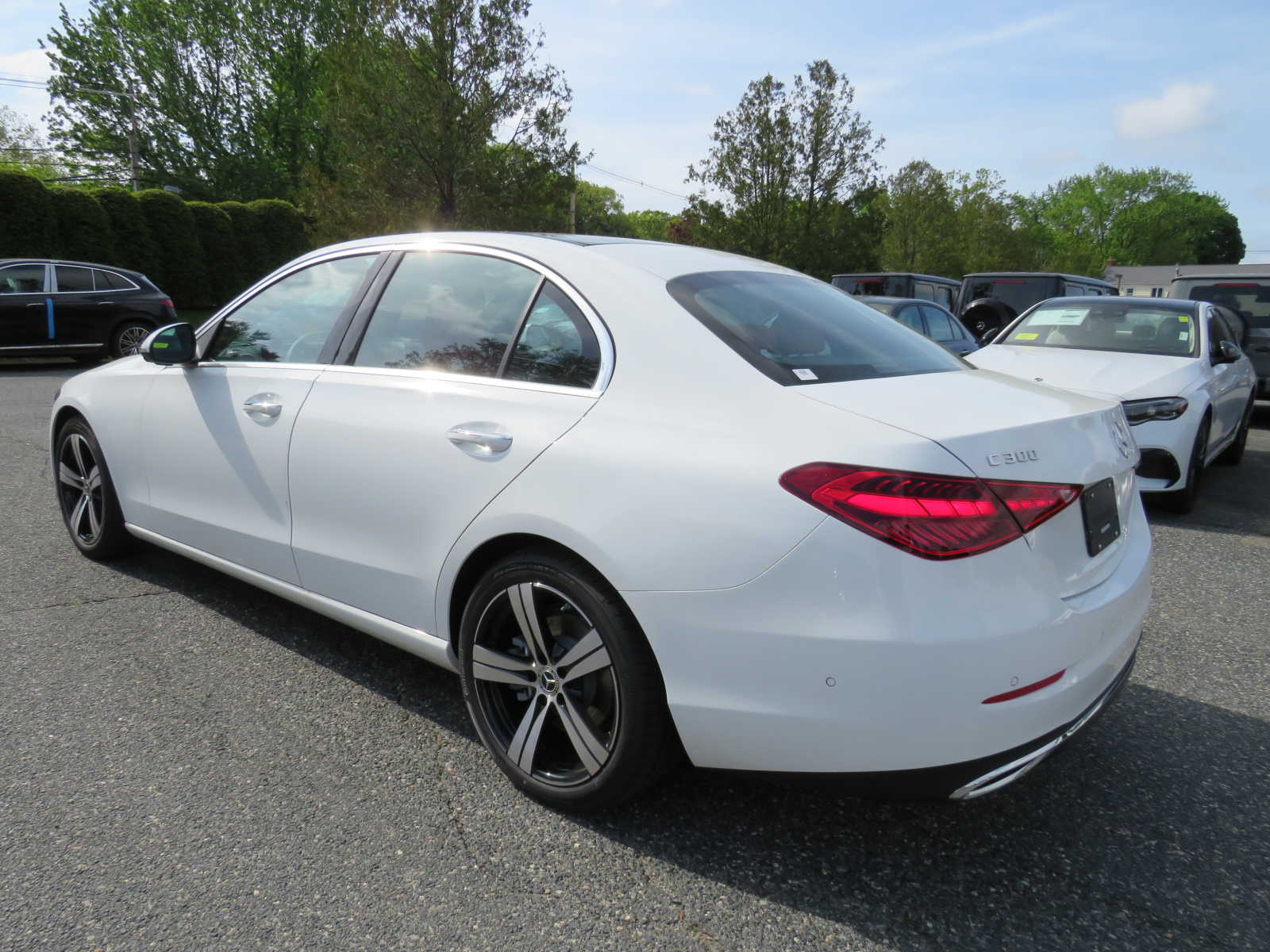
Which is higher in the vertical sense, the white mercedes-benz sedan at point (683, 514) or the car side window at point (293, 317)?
the car side window at point (293, 317)

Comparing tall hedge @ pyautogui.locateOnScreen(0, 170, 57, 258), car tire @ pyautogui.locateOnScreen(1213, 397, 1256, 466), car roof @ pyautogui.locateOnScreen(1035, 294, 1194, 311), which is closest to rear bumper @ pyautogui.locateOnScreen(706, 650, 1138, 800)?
car roof @ pyautogui.locateOnScreen(1035, 294, 1194, 311)

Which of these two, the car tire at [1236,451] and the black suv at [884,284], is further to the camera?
the black suv at [884,284]

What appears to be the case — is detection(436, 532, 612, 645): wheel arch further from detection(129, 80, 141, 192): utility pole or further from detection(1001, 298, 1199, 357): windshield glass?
detection(129, 80, 141, 192): utility pole

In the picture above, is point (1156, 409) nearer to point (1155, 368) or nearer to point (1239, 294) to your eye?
point (1155, 368)

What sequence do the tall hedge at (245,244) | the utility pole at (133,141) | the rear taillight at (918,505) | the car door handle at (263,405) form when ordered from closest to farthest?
1. the rear taillight at (918,505)
2. the car door handle at (263,405)
3. the tall hedge at (245,244)
4. the utility pole at (133,141)

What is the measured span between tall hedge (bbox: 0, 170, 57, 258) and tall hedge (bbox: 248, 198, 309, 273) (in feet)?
21.1

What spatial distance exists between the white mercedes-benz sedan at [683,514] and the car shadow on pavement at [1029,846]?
313 mm

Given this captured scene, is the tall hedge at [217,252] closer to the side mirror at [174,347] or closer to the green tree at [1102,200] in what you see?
the side mirror at [174,347]

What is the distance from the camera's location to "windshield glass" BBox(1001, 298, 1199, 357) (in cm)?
724

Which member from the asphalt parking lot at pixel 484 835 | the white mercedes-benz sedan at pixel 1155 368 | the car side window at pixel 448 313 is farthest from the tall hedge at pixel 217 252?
the car side window at pixel 448 313

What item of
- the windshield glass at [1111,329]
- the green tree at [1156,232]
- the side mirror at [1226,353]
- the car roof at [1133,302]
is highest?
the green tree at [1156,232]

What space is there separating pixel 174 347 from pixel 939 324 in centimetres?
996

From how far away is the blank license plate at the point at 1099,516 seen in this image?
2.16m

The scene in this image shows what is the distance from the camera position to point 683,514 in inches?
81.1
